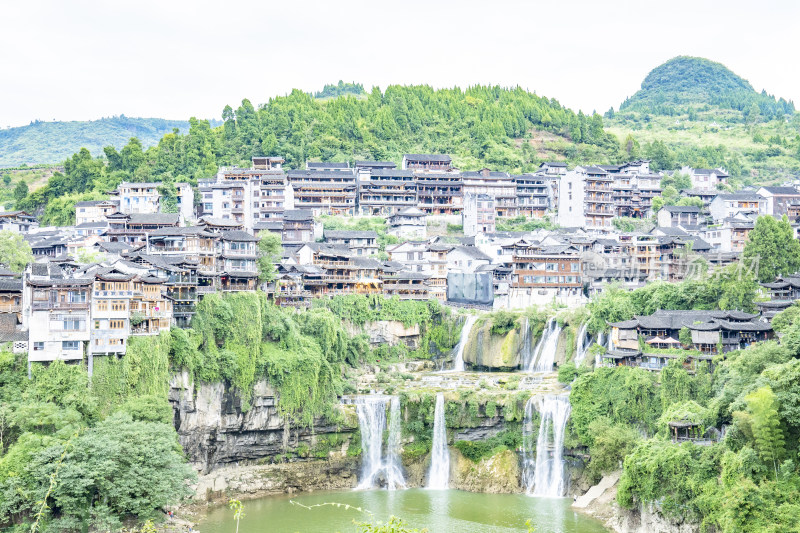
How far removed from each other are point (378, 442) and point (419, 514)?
9440 mm

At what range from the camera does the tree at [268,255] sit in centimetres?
6309

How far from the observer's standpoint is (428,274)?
244 feet

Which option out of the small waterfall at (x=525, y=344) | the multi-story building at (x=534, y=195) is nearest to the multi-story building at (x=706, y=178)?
the multi-story building at (x=534, y=195)

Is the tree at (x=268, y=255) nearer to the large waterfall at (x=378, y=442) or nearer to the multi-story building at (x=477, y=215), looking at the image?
the large waterfall at (x=378, y=442)

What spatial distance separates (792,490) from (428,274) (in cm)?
4134

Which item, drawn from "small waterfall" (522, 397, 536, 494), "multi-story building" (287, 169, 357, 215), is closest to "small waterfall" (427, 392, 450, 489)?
"small waterfall" (522, 397, 536, 494)

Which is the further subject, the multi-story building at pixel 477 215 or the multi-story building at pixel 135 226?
the multi-story building at pixel 477 215

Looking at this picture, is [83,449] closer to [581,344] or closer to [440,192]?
[581,344]

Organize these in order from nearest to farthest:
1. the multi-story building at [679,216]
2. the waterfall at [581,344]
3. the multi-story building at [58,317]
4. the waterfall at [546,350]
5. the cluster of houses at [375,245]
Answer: the multi-story building at [58,317] < the cluster of houses at [375,245] < the waterfall at [581,344] < the waterfall at [546,350] < the multi-story building at [679,216]

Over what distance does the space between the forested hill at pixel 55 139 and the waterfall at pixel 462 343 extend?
114 metres

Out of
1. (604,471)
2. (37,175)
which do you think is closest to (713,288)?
(604,471)

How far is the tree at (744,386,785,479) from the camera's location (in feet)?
121

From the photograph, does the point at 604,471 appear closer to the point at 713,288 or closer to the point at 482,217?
the point at 713,288

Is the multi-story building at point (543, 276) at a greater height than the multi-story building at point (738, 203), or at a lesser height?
lesser
